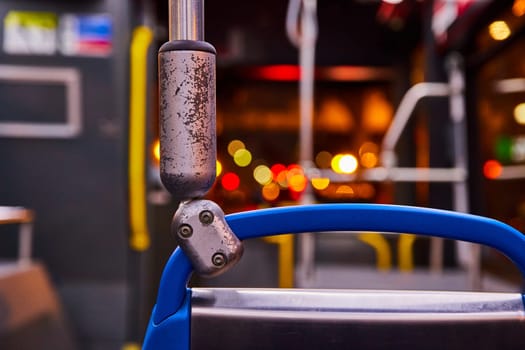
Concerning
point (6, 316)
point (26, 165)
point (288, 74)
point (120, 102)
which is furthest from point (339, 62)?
point (6, 316)

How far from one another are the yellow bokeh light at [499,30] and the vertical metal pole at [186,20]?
285cm

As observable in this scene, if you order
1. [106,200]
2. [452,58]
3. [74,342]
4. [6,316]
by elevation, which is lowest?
[74,342]

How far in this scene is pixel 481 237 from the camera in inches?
19.4

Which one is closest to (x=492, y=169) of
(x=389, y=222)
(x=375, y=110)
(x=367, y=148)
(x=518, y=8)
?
(x=518, y=8)

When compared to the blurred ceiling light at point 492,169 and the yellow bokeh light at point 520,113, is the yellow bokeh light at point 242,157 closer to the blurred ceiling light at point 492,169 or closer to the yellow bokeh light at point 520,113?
the blurred ceiling light at point 492,169

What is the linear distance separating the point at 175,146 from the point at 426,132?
4.20 meters

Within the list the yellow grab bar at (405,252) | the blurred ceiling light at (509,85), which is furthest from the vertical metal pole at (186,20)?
the yellow grab bar at (405,252)

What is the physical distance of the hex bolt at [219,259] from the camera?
50 cm

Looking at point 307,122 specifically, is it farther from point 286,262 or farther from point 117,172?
point 117,172

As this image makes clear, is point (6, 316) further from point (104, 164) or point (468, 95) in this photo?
point (468, 95)

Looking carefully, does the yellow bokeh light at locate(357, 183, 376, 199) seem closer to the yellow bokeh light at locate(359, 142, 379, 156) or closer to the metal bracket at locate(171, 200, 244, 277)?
the yellow bokeh light at locate(359, 142, 379, 156)

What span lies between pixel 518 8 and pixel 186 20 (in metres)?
2.66

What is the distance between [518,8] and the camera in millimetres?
2750

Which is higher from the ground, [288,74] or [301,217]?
[288,74]
